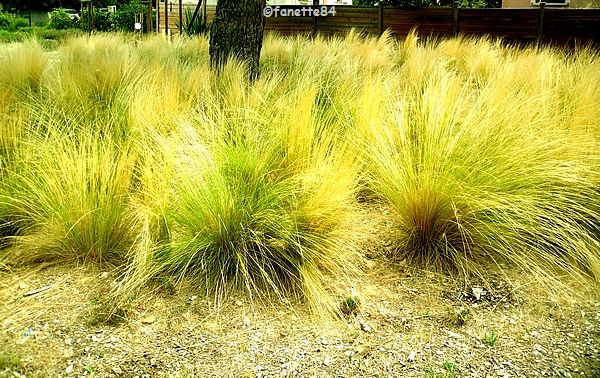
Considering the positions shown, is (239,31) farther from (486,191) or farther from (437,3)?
(437,3)

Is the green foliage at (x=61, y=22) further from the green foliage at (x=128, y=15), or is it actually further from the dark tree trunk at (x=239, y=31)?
the dark tree trunk at (x=239, y=31)

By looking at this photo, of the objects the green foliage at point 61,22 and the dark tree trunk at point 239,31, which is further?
the green foliage at point 61,22

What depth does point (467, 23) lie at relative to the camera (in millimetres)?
14312

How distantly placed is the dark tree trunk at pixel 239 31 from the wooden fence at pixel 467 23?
841 cm

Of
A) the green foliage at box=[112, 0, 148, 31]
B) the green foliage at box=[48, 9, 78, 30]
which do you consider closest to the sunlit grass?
the green foliage at box=[112, 0, 148, 31]

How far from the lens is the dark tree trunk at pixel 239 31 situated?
624 cm

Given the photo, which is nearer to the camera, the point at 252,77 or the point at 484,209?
the point at 484,209

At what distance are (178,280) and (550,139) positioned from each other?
2.35m

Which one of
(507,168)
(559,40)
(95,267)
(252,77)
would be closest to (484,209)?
(507,168)

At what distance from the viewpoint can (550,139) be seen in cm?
380

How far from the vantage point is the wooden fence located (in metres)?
13.1

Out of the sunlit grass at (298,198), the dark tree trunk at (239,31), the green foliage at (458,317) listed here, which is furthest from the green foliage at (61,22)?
the green foliage at (458,317)

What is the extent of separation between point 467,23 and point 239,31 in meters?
9.37

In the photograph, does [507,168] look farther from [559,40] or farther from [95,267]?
[559,40]
